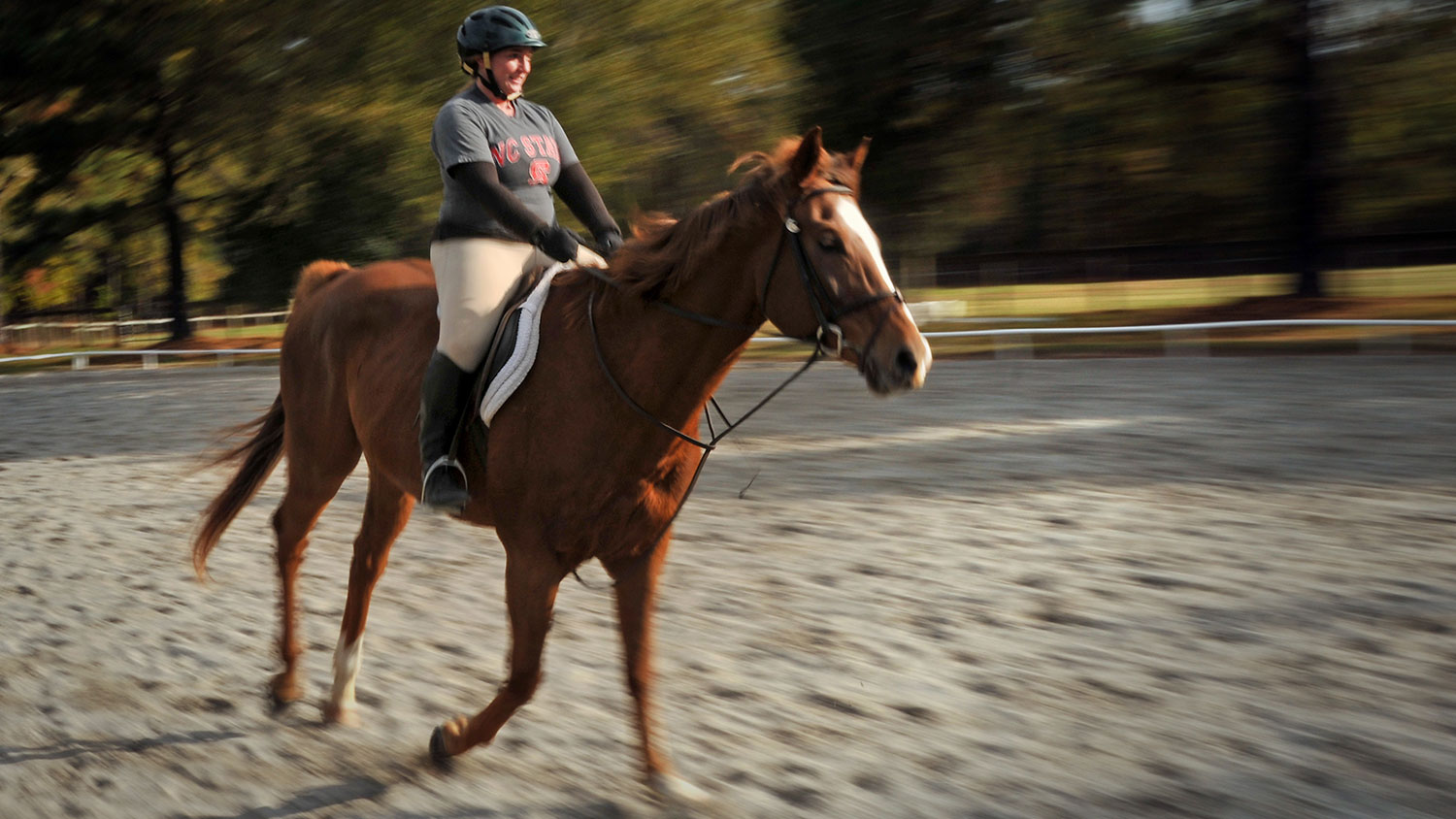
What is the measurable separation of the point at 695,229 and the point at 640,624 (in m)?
1.50

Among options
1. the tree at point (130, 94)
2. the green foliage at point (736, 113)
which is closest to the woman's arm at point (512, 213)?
the green foliage at point (736, 113)

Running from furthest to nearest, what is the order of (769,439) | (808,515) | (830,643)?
(769,439), (808,515), (830,643)

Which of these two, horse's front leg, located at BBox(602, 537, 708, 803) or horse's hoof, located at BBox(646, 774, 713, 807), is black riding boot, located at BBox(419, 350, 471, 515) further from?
horse's hoof, located at BBox(646, 774, 713, 807)

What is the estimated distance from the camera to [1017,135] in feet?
78.6

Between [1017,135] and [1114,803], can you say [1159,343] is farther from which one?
[1114,803]

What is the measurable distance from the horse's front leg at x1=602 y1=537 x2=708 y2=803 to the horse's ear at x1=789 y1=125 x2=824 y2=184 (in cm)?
151

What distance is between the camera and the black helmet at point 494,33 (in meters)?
4.63

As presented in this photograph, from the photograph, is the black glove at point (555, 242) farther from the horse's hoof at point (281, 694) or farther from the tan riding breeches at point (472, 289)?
the horse's hoof at point (281, 694)

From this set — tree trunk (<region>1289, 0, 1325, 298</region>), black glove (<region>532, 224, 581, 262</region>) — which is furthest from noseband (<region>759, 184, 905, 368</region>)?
tree trunk (<region>1289, 0, 1325, 298</region>)

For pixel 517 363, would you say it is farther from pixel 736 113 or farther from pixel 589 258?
pixel 736 113

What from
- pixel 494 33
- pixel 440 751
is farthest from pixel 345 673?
pixel 494 33

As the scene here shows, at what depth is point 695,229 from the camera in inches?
158

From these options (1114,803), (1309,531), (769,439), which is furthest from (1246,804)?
(769,439)

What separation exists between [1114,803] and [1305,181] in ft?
69.2
